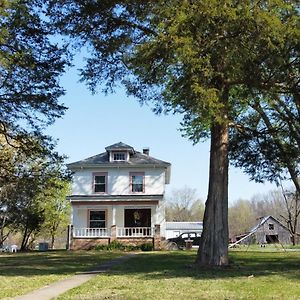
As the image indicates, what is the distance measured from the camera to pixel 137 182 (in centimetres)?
3706

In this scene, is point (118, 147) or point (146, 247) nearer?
point (146, 247)

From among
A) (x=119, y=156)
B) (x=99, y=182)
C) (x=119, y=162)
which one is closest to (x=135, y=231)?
(x=99, y=182)

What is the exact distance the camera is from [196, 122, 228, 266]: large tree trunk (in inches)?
559

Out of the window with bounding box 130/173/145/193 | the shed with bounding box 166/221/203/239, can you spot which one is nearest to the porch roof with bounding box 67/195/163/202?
the window with bounding box 130/173/145/193

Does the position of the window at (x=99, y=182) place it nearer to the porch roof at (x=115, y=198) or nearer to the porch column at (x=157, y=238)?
the porch roof at (x=115, y=198)

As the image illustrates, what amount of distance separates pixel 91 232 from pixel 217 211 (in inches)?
885

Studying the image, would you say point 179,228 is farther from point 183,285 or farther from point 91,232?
point 183,285

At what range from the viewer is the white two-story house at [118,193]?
36.6 metres

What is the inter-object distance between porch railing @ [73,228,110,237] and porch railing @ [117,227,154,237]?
3.22 feet

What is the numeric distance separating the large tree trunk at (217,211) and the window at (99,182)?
22.8 meters

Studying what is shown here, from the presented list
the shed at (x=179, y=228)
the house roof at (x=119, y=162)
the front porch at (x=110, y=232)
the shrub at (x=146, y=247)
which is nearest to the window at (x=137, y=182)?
the house roof at (x=119, y=162)

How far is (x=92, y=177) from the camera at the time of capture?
37.3m

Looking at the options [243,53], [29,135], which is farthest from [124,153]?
[243,53]

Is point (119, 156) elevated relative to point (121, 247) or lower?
elevated
